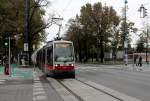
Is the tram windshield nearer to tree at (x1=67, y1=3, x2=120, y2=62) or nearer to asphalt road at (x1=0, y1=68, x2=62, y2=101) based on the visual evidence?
asphalt road at (x1=0, y1=68, x2=62, y2=101)

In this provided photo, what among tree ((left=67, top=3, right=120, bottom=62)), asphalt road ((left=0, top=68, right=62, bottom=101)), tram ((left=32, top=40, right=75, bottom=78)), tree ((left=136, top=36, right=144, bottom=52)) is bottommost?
asphalt road ((left=0, top=68, right=62, bottom=101))

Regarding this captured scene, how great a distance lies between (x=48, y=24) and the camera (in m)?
71.3

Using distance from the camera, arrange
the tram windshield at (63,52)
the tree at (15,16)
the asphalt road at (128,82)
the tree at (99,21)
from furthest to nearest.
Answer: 1. the tree at (99,21)
2. the tree at (15,16)
3. the tram windshield at (63,52)
4. the asphalt road at (128,82)

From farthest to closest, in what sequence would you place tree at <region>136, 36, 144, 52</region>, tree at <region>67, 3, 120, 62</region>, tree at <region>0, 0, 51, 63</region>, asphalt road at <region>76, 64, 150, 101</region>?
1. tree at <region>136, 36, 144, 52</region>
2. tree at <region>67, 3, 120, 62</region>
3. tree at <region>0, 0, 51, 63</region>
4. asphalt road at <region>76, 64, 150, 101</region>

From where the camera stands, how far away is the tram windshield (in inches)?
1320

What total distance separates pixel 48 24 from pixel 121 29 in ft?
115

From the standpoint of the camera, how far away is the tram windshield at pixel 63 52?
110ft

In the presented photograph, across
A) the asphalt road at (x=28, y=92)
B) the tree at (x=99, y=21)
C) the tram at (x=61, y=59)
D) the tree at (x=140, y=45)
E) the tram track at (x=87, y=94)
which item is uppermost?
the tree at (x=99, y=21)

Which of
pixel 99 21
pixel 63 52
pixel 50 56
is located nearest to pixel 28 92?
pixel 63 52

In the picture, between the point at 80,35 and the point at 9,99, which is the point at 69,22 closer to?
the point at 80,35

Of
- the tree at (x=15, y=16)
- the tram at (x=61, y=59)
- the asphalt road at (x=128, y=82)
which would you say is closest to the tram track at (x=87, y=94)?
the asphalt road at (x=128, y=82)

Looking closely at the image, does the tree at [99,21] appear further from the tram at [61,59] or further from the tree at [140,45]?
the tram at [61,59]

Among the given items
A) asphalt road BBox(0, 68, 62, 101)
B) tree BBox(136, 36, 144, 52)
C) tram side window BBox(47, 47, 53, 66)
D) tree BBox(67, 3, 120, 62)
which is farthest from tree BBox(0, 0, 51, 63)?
tree BBox(136, 36, 144, 52)

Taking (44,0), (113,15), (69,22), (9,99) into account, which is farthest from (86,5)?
(9,99)
